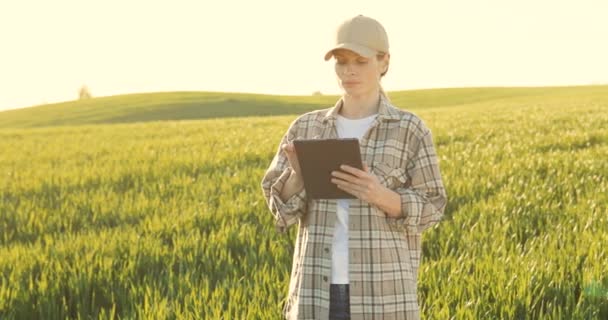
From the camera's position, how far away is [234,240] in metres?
6.12

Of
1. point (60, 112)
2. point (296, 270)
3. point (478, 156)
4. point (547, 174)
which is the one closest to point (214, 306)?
point (296, 270)

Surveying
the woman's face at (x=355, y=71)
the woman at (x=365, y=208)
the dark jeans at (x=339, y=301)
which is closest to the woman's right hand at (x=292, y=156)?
the woman at (x=365, y=208)

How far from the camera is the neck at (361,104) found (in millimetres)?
3123

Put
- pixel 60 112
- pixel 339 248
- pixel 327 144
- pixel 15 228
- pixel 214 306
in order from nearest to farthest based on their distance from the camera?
pixel 327 144, pixel 339 248, pixel 214 306, pixel 15 228, pixel 60 112

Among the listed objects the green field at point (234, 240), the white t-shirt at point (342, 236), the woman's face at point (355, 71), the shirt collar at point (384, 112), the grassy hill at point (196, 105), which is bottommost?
the grassy hill at point (196, 105)

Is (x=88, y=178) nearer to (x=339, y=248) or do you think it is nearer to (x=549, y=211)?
(x=549, y=211)

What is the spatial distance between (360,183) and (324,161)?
17 centimetres

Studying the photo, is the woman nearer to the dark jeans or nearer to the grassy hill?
the dark jeans

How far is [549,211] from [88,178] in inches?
280

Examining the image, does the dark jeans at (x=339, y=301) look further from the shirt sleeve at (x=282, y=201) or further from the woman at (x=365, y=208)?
the shirt sleeve at (x=282, y=201)

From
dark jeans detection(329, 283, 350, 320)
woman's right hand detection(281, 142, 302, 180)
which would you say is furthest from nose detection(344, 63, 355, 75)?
dark jeans detection(329, 283, 350, 320)

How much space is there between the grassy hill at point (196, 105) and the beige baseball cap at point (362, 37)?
57724mm

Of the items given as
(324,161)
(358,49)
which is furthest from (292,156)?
(358,49)

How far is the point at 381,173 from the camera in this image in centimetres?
303
